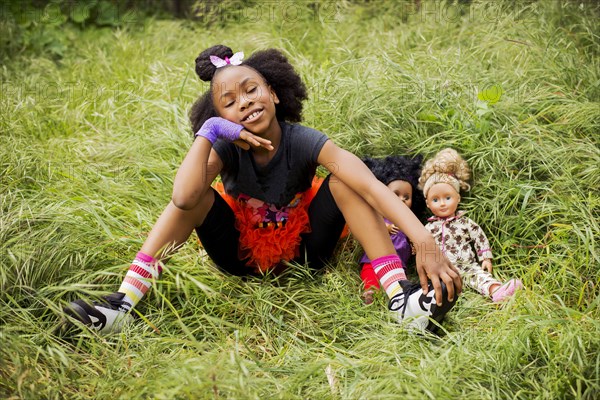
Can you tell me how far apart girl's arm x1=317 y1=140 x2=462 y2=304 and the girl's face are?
23 centimetres

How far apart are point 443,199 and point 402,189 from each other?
0.55 feet

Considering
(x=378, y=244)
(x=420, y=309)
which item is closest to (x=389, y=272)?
(x=378, y=244)

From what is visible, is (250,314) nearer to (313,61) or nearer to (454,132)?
(454,132)

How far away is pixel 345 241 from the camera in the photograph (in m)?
2.72

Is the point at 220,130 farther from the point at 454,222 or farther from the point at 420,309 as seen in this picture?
the point at 454,222

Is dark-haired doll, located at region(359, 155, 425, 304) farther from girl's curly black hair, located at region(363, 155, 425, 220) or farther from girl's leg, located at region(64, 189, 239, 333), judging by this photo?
girl's leg, located at region(64, 189, 239, 333)

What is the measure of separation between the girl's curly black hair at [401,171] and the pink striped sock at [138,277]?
99cm

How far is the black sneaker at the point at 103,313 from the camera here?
2.06 m

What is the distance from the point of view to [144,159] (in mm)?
3180

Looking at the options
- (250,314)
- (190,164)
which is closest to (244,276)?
(250,314)

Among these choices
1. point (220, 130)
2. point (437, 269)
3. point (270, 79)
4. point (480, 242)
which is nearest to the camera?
point (437, 269)

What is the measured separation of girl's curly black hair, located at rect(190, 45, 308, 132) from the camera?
242 centimetres

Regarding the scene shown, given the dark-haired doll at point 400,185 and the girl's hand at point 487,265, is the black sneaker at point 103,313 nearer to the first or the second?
the dark-haired doll at point 400,185

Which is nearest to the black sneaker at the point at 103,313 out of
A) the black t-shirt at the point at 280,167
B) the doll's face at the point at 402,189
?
the black t-shirt at the point at 280,167
